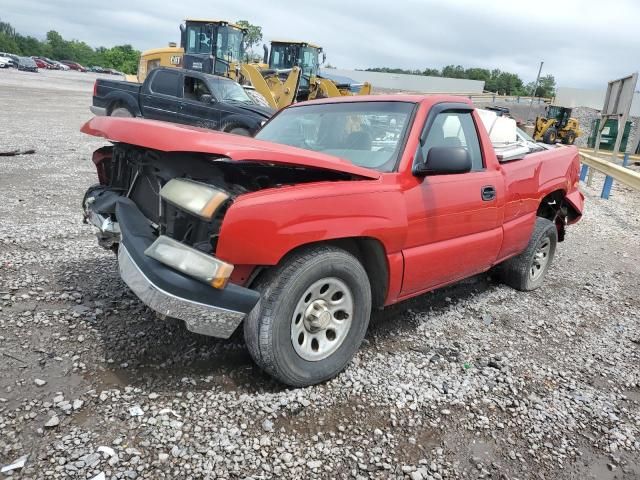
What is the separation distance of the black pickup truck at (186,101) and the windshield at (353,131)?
7.60 metres

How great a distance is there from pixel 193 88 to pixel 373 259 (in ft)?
35.9

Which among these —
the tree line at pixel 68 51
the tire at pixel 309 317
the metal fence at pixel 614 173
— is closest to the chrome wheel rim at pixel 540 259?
the tire at pixel 309 317

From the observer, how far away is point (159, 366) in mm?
2951

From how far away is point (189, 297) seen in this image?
2.42 m

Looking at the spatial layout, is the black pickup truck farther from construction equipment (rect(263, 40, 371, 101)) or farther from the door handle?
the door handle

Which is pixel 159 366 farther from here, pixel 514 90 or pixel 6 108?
pixel 514 90

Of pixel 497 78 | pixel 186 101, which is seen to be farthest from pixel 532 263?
pixel 497 78

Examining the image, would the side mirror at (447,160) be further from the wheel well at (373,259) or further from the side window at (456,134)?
the wheel well at (373,259)

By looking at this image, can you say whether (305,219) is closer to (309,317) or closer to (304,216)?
(304,216)

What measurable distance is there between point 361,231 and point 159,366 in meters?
1.44

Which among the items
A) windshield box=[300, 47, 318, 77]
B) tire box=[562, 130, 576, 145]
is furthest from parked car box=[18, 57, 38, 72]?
tire box=[562, 130, 576, 145]

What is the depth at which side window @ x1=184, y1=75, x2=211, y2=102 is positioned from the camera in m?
12.6

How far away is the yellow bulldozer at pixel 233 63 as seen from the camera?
17094mm

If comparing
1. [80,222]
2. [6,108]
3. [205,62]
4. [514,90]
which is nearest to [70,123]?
[6,108]
